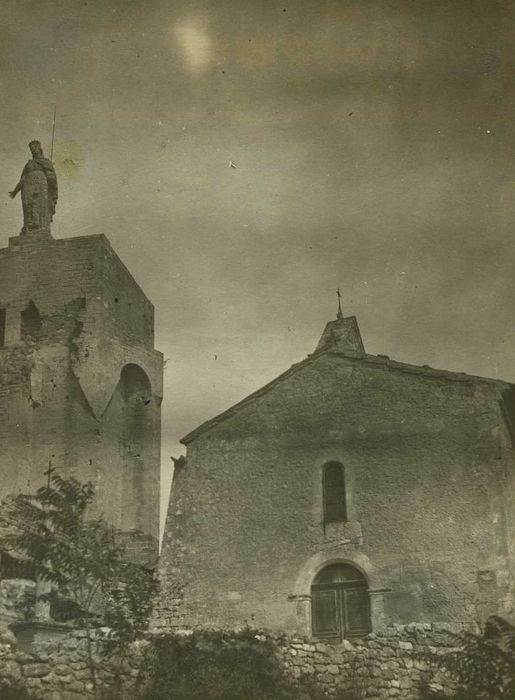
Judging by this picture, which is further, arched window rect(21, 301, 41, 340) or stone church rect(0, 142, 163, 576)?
arched window rect(21, 301, 41, 340)

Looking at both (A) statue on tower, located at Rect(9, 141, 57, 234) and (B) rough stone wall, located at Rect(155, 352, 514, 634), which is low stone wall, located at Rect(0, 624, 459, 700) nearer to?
(B) rough stone wall, located at Rect(155, 352, 514, 634)

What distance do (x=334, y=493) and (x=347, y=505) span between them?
15.4 inches

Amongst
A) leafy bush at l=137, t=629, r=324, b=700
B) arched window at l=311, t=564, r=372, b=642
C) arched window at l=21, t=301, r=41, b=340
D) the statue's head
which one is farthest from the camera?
the statue's head

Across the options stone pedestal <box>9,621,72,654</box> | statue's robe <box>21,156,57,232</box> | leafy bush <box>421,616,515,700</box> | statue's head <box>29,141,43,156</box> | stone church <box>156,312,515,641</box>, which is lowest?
leafy bush <box>421,616,515,700</box>

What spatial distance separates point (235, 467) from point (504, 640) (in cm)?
716

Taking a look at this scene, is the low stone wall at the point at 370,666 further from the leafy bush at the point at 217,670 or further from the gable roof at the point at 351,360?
the gable roof at the point at 351,360

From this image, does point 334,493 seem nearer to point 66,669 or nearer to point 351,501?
point 351,501

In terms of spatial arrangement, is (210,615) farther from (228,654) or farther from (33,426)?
(33,426)

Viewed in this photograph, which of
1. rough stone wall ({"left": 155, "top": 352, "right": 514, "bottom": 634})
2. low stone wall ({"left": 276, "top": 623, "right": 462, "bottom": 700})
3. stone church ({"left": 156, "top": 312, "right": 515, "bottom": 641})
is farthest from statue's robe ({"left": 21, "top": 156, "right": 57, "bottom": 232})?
low stone wall ({"left": 276, "top": 623, "right": 462, "bottom": 700})

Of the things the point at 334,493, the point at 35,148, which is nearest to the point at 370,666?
the point at 334,493

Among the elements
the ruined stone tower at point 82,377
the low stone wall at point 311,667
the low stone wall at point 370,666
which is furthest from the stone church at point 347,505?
the ruined stone tower at point 82,377

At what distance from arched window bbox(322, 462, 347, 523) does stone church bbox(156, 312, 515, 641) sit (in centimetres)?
3

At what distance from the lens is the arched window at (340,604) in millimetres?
15594

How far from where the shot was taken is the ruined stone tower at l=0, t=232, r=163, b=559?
22.1 metres
